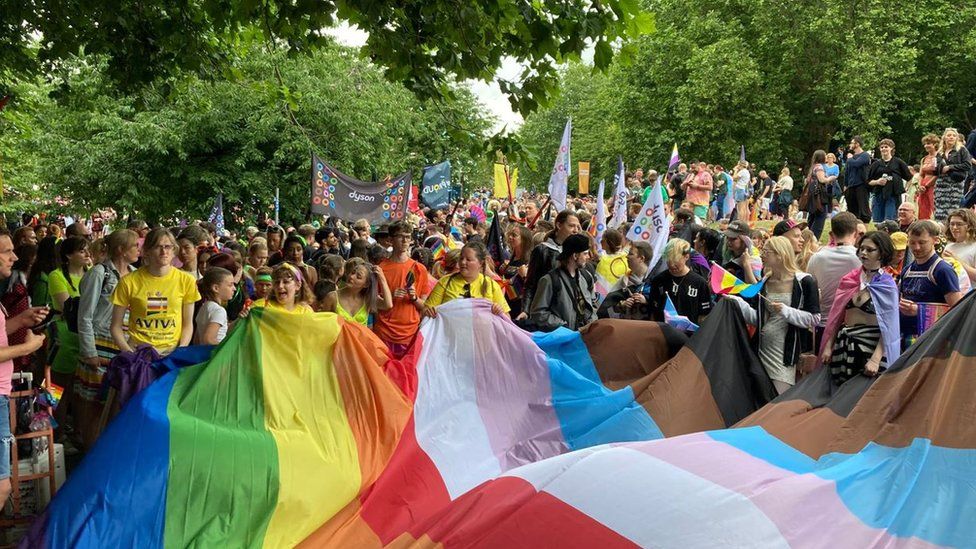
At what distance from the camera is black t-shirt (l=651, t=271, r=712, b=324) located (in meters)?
7.63

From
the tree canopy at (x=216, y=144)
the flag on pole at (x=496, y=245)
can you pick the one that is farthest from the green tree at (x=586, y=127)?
the flag on pole at (x=496, y=245)

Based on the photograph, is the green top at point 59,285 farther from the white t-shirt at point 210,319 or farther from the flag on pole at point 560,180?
the flag on pole at point 560,180

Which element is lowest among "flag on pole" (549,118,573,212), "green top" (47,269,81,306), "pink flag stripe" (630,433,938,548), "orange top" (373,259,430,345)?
"pink flag stripe" (630,433,938,548)

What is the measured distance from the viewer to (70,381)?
304 inches

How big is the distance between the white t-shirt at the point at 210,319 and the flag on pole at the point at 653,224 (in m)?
4.42

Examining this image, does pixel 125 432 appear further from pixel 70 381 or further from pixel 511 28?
pixel 511 28

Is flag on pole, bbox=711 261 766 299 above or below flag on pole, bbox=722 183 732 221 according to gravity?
below

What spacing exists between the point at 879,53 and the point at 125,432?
31621 millimetres

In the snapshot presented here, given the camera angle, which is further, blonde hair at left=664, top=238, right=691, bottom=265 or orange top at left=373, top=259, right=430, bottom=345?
orange top at left=373, top=259, right=430, bottom=345

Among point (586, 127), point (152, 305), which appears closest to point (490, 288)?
point (152, 305)

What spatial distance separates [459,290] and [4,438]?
3.87m

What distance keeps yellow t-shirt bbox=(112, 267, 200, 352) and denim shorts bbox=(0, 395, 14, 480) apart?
168 cm

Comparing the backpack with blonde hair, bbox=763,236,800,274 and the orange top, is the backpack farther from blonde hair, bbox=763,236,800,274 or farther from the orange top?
blonde hair, bbox=763,236,800,274

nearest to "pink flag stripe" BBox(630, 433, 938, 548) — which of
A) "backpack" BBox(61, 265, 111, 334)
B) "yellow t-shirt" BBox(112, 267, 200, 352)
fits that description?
"yellow t-shirt" BBox(112, 267, 200, 352)
